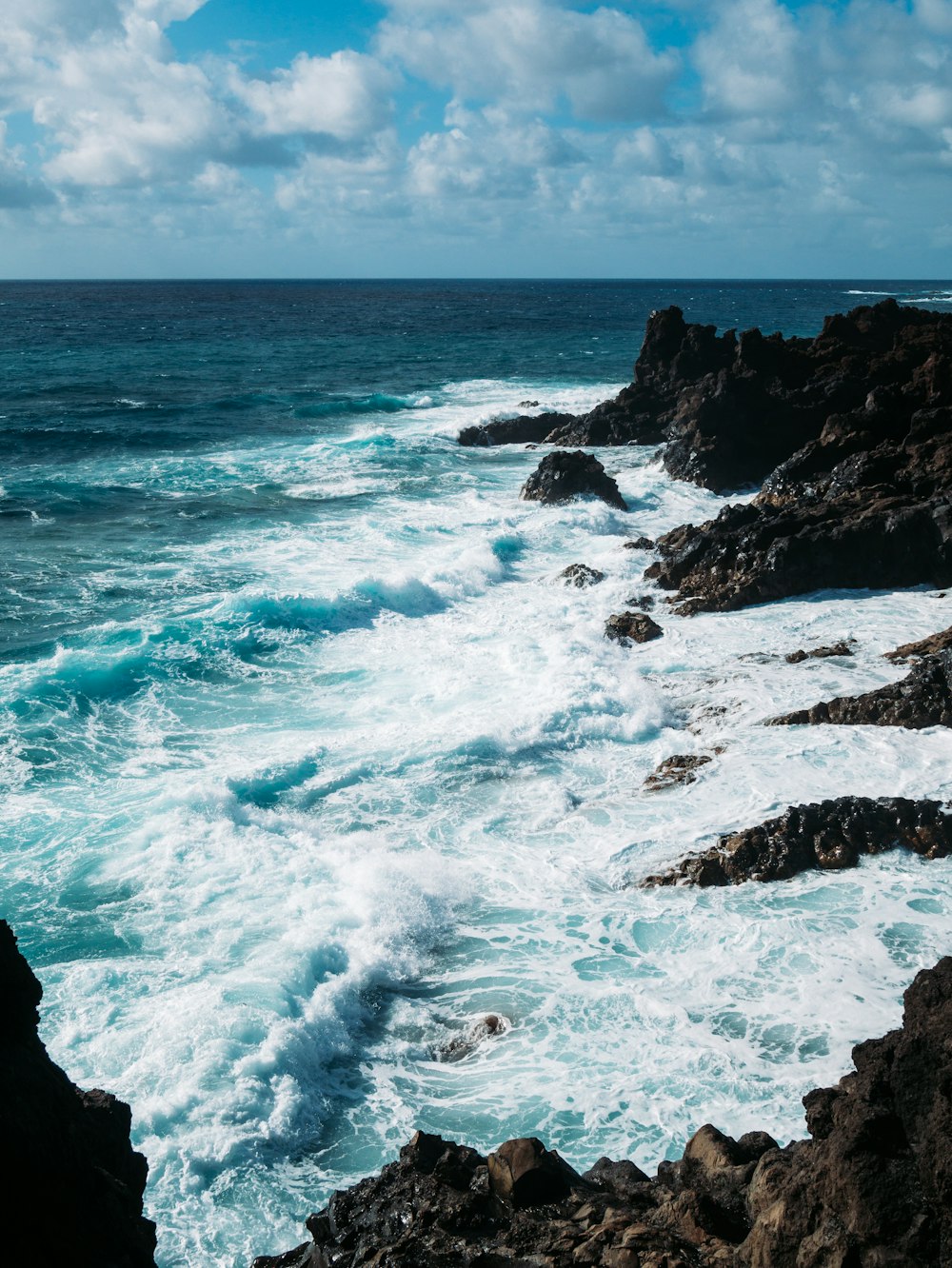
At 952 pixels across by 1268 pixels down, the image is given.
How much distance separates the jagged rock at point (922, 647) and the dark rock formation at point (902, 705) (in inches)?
57.1

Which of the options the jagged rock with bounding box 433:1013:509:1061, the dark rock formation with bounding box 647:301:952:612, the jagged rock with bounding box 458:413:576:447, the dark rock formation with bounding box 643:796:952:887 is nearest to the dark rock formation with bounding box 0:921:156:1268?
the jagged rock with bounding box 433:1013:509:1061

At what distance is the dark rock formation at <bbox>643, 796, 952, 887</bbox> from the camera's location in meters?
12.5

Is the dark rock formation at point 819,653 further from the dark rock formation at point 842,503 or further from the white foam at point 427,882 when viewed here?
the dark rock formation at point 842,503

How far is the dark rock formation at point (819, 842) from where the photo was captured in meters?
12.5

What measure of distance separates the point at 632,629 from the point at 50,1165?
16304mm

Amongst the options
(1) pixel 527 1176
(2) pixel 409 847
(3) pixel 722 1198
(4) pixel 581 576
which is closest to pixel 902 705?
(2) pixel 409 847

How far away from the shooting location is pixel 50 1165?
219 inches

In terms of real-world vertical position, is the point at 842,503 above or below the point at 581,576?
above

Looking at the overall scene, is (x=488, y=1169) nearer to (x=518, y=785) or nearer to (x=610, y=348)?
(x=518, y=785)

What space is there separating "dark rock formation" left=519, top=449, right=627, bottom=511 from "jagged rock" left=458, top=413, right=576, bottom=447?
11552mm

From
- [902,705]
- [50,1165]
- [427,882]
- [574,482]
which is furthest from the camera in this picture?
[574,482]

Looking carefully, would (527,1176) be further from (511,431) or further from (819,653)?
(511,431)

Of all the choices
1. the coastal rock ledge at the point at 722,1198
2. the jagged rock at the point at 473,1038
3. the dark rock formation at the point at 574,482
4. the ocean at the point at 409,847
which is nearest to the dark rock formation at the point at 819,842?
the ocean at the point at 409,847

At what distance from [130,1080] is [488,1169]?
4.37 metres
